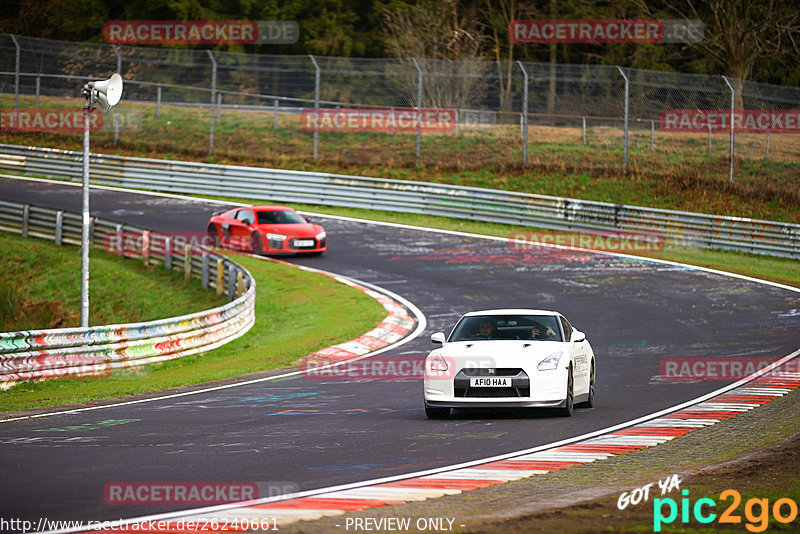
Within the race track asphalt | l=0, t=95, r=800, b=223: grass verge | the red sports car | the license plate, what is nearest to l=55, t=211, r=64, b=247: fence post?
the red sports car

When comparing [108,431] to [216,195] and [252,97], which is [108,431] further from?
[252,97]

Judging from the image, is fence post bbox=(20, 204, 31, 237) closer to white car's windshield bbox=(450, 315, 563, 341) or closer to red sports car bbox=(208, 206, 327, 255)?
red sports car bbox=(208, 206, 327, 255)

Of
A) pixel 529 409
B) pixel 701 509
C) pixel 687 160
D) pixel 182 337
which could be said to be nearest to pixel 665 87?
pixel 687 160

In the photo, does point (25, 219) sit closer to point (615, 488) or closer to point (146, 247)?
point (146, 247)

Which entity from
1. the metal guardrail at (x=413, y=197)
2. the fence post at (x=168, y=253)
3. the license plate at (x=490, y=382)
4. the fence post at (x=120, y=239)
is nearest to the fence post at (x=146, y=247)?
the fence post at (x=168, y=253)

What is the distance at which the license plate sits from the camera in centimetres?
1128

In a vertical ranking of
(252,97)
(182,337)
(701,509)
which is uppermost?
(252,97)

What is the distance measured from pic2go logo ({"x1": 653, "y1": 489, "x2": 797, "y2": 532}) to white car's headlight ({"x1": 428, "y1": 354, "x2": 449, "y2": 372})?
4.65 metres

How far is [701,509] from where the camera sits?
21.9 feet

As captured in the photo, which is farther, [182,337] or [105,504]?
[182,337]

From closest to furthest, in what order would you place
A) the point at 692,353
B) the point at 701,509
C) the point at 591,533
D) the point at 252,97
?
the point at 591,533, the point at 701,509, the point at 692,353, the point at 252,97

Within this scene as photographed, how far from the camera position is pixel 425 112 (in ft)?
130

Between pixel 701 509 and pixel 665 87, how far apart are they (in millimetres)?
28731

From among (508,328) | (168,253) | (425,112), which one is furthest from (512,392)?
(425,112)
